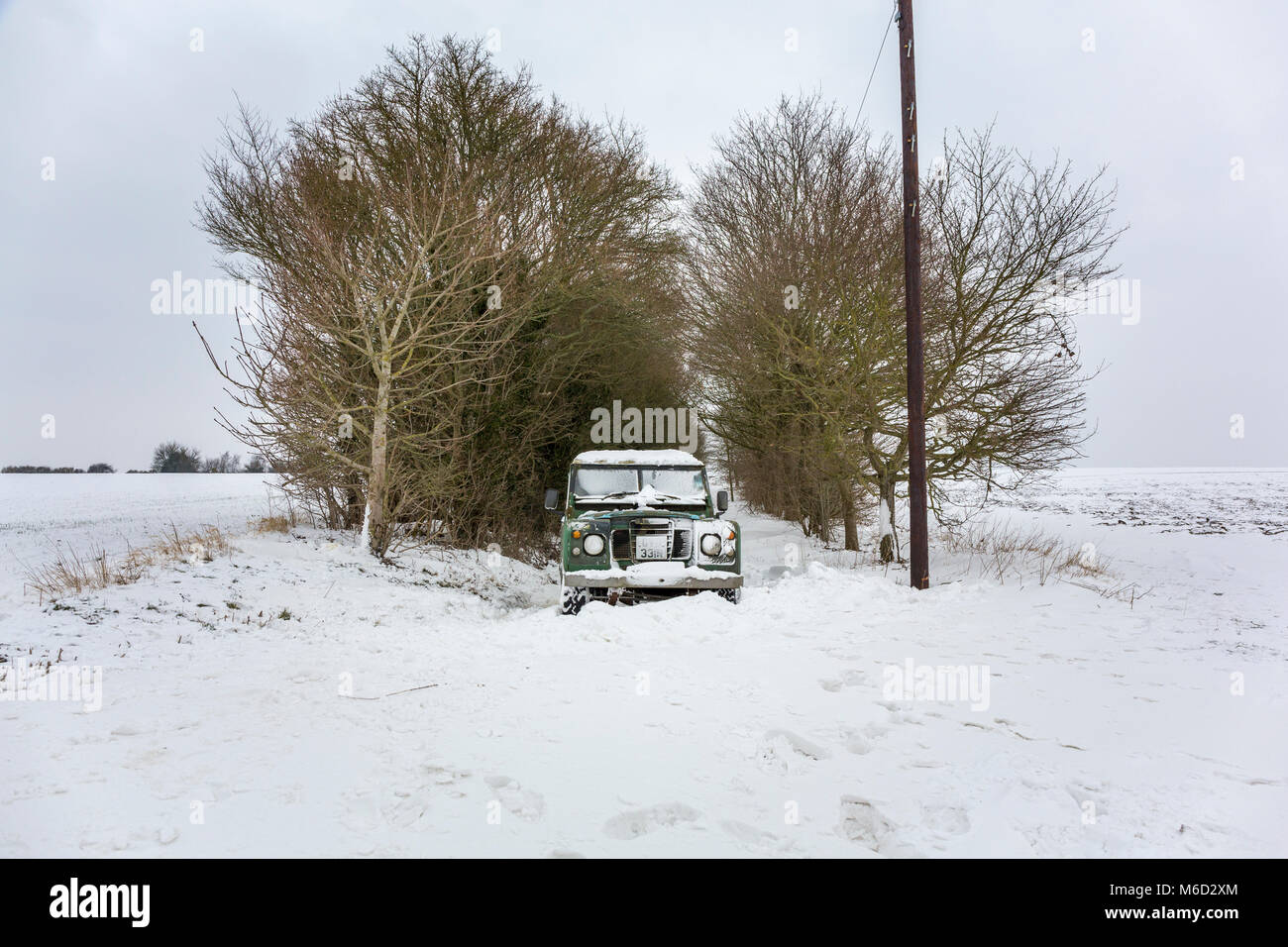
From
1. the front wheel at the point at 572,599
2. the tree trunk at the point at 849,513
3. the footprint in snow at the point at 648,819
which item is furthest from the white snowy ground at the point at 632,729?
the tree trunk at the point at 849,513

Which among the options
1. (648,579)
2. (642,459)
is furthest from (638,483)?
(648,579)

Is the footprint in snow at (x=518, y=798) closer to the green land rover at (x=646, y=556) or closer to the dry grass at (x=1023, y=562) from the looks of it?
the green land rover at (x=646, y=556)

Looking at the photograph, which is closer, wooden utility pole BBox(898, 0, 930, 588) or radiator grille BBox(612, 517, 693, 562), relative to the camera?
radiator grille BBox(612, 517, 693, 562)

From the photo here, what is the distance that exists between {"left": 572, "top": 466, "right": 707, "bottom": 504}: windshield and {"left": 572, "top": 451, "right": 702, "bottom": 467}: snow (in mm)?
83

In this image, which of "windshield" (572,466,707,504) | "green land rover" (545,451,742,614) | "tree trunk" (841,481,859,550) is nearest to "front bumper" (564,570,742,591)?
"green land rover" (545,451,742,614)

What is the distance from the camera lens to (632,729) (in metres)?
4.36

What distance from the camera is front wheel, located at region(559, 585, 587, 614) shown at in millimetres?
7945

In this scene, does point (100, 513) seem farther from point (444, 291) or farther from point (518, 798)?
point (518, 798)

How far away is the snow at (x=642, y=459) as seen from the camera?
954cm

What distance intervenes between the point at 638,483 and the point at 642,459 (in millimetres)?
416

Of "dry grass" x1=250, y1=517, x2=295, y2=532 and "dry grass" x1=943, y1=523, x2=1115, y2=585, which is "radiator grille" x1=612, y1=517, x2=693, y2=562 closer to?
"dry grass" x1=943, y1=523, x2=1115, y2=585

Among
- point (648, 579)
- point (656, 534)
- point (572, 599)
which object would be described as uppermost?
point (656, 534)

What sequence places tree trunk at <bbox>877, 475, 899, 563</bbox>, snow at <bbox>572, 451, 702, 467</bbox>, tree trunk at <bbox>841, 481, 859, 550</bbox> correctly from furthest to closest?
tree trunk at <bbox>841, 481, 859, 550</bbox>, tree trunk at <bbox>877, 475, 899, 563</bbox>, snow at <bbox>572, 451, 702, 467</bbox>
